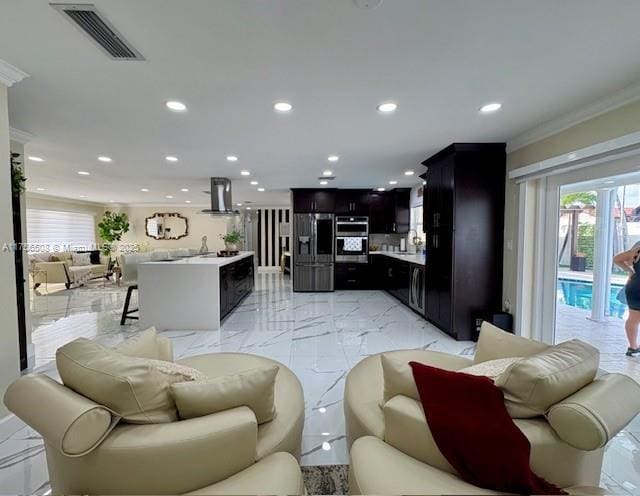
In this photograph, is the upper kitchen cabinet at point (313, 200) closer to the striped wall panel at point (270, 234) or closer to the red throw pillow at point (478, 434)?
the striped wall panel at point (270, 234)

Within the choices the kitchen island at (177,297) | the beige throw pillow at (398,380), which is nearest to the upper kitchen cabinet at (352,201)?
the kitchen island at (177,297)

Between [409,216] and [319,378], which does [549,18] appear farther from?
[409,216]

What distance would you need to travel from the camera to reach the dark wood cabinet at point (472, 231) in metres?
3.69

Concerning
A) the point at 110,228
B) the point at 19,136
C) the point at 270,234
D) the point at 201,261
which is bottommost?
the point at 201,261

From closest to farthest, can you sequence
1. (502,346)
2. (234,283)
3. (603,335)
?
(502,346)
(603,335)
(234,283)

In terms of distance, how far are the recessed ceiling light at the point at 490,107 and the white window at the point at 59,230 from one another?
10245 mm

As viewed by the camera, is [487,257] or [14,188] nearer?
[14,188]

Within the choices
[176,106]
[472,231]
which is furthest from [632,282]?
[176,106]

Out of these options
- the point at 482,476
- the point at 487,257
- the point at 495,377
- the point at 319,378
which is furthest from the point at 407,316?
the point at 482,476

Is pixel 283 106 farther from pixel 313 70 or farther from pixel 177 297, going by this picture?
pixel 177 297

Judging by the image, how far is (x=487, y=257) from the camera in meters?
3.79

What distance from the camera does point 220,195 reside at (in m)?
5.68

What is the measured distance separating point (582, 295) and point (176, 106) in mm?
4318

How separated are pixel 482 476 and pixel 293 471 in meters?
0.63
